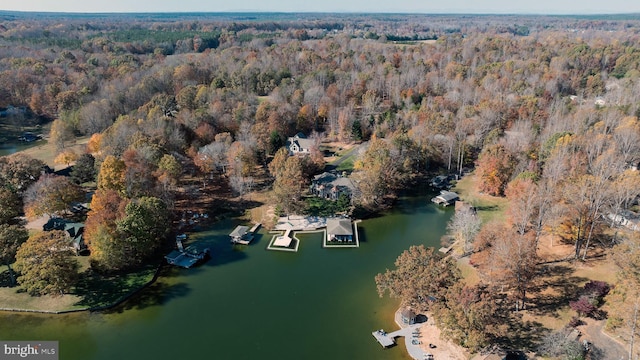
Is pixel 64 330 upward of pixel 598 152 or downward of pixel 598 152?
downward

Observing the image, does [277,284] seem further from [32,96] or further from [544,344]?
[32,96]

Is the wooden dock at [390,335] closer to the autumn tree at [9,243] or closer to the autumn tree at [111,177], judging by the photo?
the autumn tree at [9,243]

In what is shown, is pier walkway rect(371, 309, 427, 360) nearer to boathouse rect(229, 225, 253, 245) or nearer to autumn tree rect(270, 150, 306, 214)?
boathouse rect(229, 225, 253, 245)

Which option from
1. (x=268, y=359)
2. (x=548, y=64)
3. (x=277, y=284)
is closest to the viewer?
(x=268, y=359)

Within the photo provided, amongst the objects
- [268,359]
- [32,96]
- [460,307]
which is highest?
[32,96]

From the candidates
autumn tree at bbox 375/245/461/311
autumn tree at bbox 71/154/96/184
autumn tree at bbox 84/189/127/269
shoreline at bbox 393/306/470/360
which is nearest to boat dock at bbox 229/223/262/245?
autumn tree at bbox 84/189/127/269

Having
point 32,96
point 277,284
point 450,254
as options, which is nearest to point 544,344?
point 450,254

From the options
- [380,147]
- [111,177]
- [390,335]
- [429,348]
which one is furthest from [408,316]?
[111,177]
